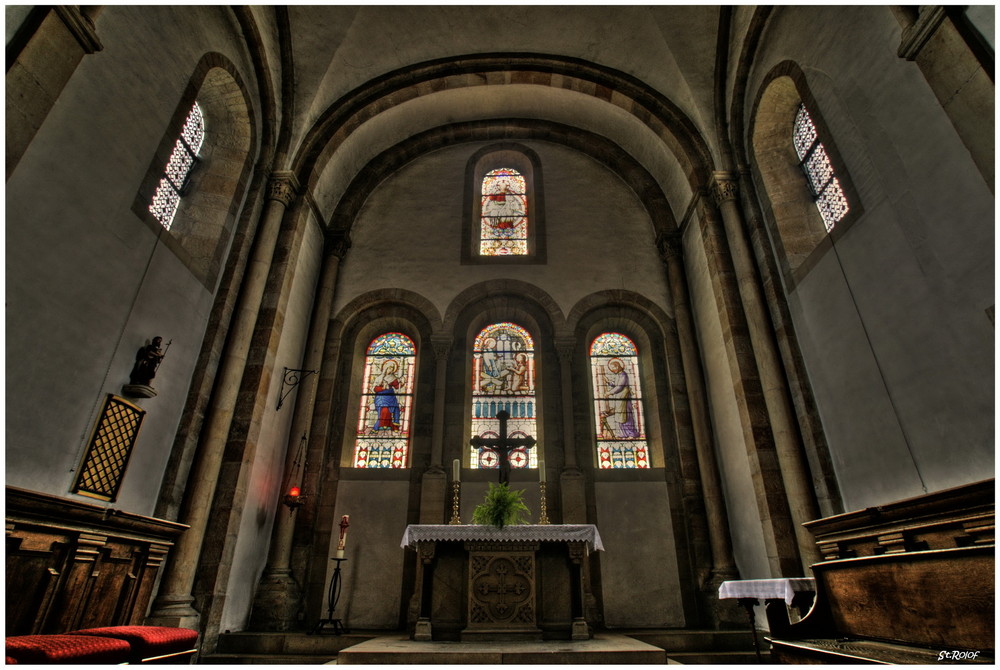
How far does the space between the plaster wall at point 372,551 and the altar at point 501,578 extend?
1.85 metres

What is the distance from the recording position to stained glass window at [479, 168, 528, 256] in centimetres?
1097

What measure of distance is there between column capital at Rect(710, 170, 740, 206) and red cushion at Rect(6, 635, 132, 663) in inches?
355

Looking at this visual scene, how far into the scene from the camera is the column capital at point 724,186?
28.3ft

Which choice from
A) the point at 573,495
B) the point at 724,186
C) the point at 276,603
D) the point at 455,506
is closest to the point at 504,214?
the point at 724,186

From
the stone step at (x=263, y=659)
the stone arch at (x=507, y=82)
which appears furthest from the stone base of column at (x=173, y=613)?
the stone arch at (x=507, y=82)

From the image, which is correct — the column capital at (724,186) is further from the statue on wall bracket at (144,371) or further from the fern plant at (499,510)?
the statue on wall bracket at (144,371)

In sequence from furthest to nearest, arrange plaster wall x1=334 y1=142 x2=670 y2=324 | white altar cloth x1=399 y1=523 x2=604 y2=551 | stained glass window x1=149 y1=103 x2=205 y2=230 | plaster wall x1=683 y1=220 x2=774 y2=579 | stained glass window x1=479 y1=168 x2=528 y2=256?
stained glass window x1=479 y1=168 x2=528 y2=256
plaster wall x1=334 y1=142 x2=670 y2=324
plaster wall x1=683 y1=220 x2=774 y2=579
stained glass window x1=149 y1=103 x2=205 y2=230
white altar cloth x1=399 y1=523 x2=604 y2=551

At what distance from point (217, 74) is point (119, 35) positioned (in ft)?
7.13

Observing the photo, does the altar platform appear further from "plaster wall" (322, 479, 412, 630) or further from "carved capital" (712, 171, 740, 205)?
"carved capital" (712, 171, 740, 205)

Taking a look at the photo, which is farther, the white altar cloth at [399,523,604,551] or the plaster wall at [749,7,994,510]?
the white altar cloth at [399,523,604,551]

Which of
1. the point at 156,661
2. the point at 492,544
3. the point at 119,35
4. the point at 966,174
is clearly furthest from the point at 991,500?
the point at 119,35

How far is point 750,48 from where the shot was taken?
844cm

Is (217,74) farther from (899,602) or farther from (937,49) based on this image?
(899,602)

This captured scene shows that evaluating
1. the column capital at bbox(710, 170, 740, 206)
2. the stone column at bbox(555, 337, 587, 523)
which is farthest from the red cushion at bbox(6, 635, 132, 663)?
the column capital at bbox(710, 170, 740, 206)
